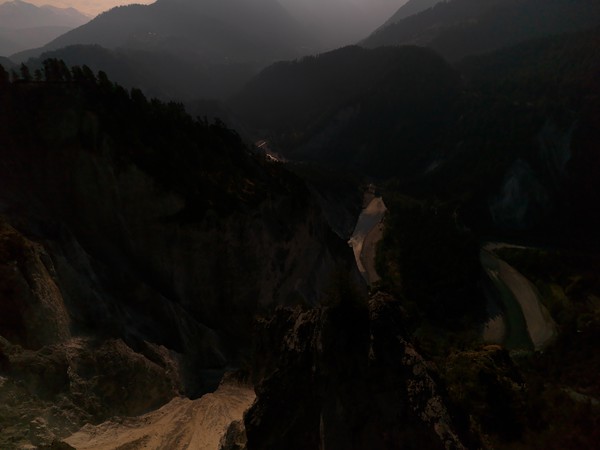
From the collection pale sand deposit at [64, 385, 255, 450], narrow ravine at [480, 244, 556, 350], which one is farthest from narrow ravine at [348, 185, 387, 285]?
pale sand deposit at [64, 385, 255, 450]

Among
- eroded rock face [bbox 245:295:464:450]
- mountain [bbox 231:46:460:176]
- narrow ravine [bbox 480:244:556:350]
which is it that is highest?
eroded rock face [bbox 245:295:464:450]

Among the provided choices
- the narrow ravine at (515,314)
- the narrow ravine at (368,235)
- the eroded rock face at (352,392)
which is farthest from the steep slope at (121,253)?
the narrow ravine at (515,314)

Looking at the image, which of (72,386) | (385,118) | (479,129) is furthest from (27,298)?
(385,118)

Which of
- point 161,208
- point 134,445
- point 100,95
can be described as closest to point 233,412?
point 134,445

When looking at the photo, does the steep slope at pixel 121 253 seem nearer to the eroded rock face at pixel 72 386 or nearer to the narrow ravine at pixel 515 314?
the eroded rock face at pixel 72 386

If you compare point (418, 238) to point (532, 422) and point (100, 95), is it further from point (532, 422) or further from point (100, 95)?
point (100, 95)

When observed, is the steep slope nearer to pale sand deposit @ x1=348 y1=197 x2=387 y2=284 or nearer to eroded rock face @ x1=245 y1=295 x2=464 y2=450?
eroded rock face @ x1=245 y1=295 x2=464 y2=450

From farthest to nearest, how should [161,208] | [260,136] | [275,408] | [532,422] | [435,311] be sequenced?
1. [260,136]
2. [435,311]
3. [161,208]
4. [532,422]
5. [275,408]
